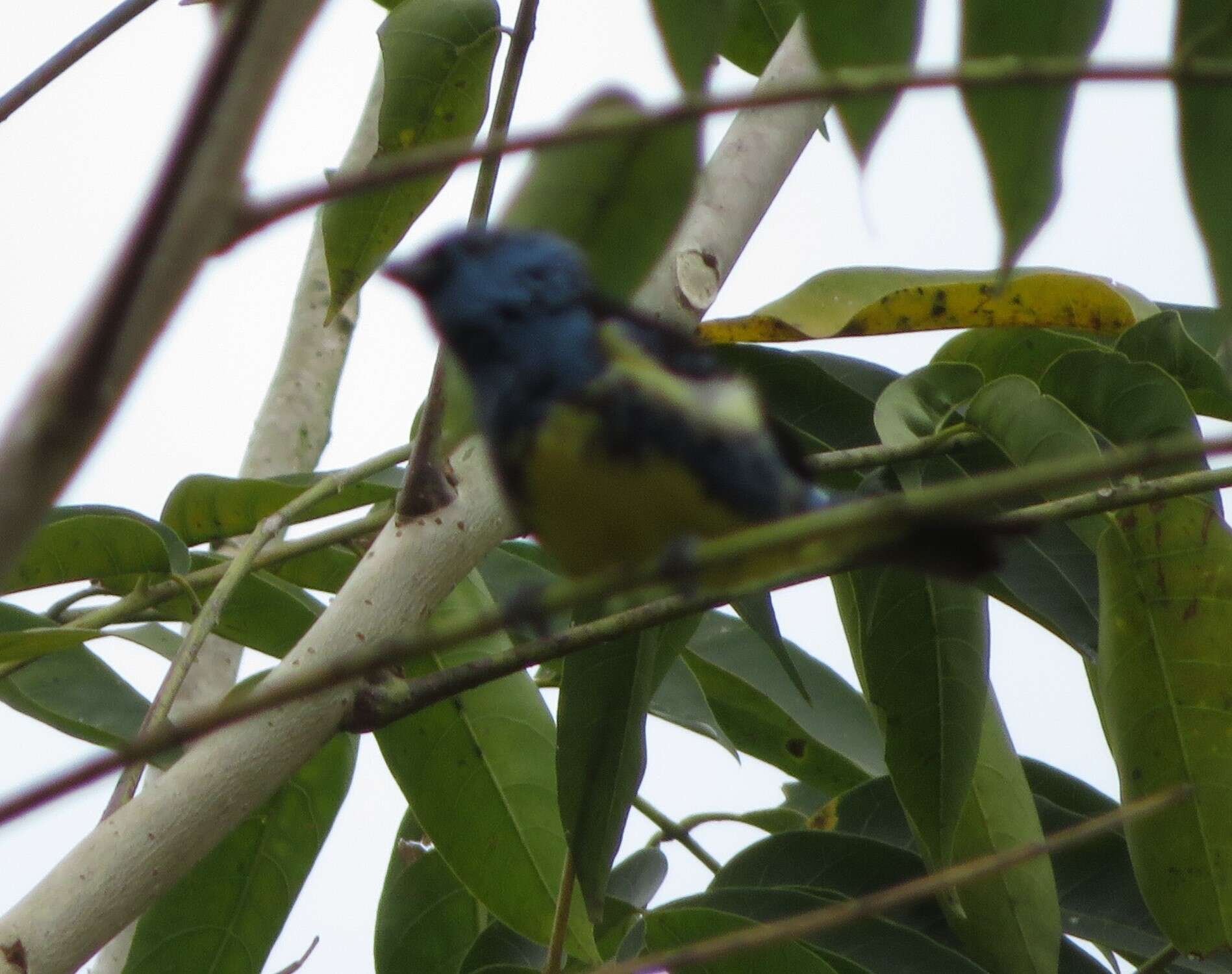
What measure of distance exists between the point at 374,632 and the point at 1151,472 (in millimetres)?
1098

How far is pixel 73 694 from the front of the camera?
2291mm

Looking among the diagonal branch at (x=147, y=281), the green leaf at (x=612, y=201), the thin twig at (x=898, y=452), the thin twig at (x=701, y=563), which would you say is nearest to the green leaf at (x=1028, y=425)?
the thin twig at (x=898, y=452)

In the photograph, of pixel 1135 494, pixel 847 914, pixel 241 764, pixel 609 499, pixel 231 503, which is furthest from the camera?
pixel 231 503

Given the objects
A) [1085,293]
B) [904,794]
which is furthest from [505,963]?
[1085,293]

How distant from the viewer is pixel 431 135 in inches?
89.2

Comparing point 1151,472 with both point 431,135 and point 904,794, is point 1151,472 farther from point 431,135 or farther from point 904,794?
point 431,135

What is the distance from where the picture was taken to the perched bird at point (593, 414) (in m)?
1.31

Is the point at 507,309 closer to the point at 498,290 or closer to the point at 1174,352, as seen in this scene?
the point at 498,290

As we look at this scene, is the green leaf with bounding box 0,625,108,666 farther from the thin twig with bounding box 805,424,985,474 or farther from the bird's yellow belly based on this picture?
the thin twig with bounding box 805,424,985,474

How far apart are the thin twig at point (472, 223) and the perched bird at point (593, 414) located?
234 mm

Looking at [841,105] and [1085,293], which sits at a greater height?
[1085,293]

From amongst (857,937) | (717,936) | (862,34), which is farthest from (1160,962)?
(862,34)

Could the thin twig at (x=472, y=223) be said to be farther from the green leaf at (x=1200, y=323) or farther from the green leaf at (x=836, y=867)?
the green leaf at (x=1200, y=323)

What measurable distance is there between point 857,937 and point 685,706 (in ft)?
1.80
